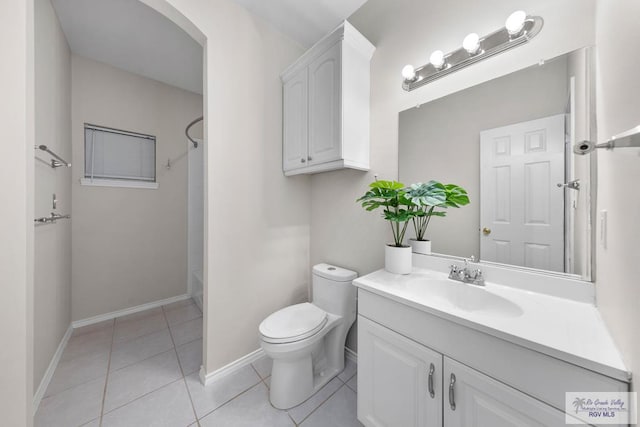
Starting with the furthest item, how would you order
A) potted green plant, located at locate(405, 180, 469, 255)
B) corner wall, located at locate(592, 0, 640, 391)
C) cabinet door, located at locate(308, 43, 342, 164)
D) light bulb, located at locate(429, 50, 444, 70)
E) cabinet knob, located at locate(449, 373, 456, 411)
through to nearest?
cabinet door, located at locate(308, 43, 342, 164) → light bulb, located at locate(429, 50, 444, 70) → potted green plant, located at locate(405, 180, 469, 255) → cabinet knob, located at locate(449, 373, 456, 411) → corner wall, located at locate(592, 0, 640, 391)

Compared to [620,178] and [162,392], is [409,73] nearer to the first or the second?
[620,178]

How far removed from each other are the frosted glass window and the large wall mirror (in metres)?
2.95

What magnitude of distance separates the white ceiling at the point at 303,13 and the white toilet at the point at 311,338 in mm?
2010

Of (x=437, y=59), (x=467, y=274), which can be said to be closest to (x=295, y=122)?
(x=437, y=59)

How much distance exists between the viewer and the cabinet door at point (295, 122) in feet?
5.75

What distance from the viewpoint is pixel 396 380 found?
1.03 m

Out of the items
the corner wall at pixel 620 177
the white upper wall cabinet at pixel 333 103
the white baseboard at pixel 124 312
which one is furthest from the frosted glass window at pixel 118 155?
the corner wall at pixel 620 177

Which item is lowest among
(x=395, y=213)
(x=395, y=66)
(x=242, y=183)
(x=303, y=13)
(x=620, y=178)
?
(x=395, y=213)

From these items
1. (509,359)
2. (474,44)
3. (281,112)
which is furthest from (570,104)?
(281,112)

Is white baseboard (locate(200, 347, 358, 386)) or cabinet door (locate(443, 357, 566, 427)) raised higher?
cabinet door (locate(443, 357, 566, 427))

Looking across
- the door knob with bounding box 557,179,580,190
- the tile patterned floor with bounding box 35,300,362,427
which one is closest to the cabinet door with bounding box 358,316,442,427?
the tile patterned floor with bounding box 35,300,362,427

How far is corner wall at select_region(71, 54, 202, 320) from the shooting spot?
226cm

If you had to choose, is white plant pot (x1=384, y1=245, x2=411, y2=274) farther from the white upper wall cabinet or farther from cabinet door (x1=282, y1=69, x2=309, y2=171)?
cabinet door (x1=282, y1=69, x2=309, y2=171)

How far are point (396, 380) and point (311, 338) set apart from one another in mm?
534
